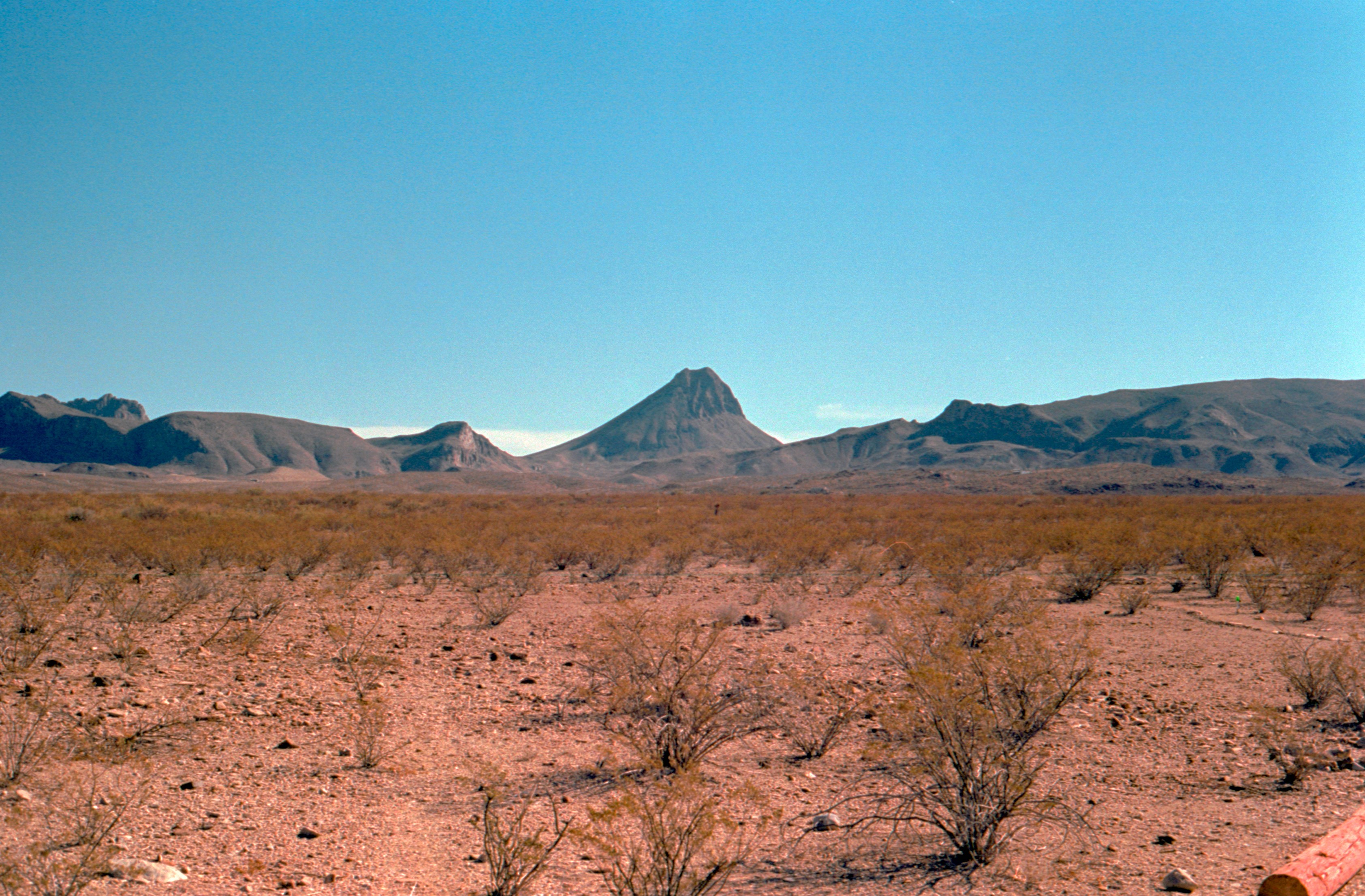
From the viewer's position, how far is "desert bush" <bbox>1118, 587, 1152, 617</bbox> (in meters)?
13.8

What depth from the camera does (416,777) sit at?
6.15m

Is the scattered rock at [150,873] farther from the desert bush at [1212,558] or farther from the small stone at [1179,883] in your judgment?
the desert bush at [1212,558]

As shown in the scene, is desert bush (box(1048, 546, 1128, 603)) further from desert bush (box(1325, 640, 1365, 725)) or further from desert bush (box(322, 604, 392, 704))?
desert bush (box(322, 604, 392, 704))

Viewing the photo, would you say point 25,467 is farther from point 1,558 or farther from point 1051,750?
point 1051,750

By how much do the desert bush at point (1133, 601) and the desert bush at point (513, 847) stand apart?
1236 cm

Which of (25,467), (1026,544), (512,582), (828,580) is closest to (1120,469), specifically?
(1026,544)

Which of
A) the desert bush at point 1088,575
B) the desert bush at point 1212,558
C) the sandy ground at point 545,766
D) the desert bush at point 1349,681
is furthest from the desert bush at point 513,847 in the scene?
the desert bush at point 1212,558

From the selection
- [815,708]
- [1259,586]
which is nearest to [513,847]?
[815,708]

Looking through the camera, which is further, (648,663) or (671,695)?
(648,663)

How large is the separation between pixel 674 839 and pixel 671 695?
249 cm

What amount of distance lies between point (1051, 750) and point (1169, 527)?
76.8 feet

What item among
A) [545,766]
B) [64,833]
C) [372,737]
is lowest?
[545,766]

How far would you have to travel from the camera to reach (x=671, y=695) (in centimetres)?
673

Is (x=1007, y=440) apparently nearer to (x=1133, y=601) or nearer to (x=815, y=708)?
(x=1133, y=601)
